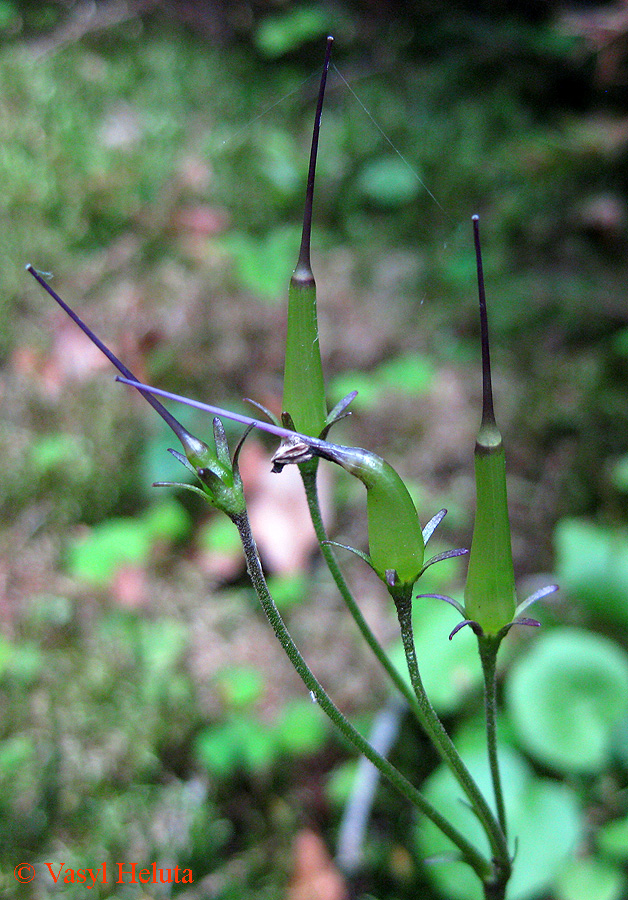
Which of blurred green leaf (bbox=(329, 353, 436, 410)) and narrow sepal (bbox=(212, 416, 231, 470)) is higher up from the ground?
narrow sepal (bbox=(212, 416, 231, 470))

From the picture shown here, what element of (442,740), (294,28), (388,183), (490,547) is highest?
(294,28)

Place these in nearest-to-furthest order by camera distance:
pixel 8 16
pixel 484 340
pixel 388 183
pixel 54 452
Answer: pixel 484 340, pixel 54 452, pixel 388 183, pixel 8 16

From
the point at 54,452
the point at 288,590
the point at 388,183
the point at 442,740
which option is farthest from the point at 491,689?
the point at 388,183

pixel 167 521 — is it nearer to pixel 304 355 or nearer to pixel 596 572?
pixel 596 572

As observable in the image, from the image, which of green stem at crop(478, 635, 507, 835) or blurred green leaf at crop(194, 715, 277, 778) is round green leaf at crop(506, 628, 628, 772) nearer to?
blurred green leaf at crop(194, 715, 277, 778)

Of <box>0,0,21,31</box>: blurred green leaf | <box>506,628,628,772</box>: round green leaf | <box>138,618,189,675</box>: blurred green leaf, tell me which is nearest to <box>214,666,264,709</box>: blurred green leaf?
<box>138,618,189,675</box>: blurred green leaf

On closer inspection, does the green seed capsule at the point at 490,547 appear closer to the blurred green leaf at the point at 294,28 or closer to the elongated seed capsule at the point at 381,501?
the elongated seed capsule at the point at 381,501

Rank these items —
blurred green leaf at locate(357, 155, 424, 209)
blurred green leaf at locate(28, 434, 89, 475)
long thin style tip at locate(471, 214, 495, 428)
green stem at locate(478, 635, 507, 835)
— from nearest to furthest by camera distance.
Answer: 1. long thin style tip at locate(471, 214, 495, 428)
2. green stem at locate(478, 635, 507, 835)
3. blurred green leaf at locate(28, 434, 89, 475)
4. blurred green leaf at locate(357, 155, 424, 209)

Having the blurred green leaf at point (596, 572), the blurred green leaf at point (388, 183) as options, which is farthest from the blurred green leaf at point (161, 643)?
the blurred green leaf at point (388, 183)
